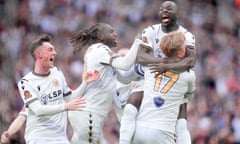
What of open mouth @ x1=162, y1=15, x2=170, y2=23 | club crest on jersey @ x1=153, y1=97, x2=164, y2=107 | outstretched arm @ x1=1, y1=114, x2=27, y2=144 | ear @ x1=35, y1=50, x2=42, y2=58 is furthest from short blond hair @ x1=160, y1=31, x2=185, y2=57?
outstretched arm @ x1=1, y1=114, x2=27, y2=144

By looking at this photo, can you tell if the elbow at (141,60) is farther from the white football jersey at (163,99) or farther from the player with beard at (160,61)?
the white football jersey at (163,99)

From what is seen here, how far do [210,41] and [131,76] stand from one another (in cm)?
1063

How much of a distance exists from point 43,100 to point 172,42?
1657 millimetres

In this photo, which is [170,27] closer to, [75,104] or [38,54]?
[75,104]

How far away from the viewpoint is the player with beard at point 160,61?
12.8m

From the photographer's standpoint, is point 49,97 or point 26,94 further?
point 49,97

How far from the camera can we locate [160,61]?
42.2 ft

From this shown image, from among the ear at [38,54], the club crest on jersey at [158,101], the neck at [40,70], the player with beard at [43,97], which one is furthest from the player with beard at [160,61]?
the ear at [38,54]

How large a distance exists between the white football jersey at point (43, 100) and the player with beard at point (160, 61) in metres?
0.80

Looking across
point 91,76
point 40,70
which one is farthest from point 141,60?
point 40,70

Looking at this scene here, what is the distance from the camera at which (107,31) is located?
13.8 metres

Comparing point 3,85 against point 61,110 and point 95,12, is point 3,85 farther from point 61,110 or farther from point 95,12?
point 61,110

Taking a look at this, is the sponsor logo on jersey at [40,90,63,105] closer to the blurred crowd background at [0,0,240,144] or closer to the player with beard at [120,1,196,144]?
the player with beard at [120,1,196,144]

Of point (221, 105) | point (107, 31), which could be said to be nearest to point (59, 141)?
point (107, 31)
